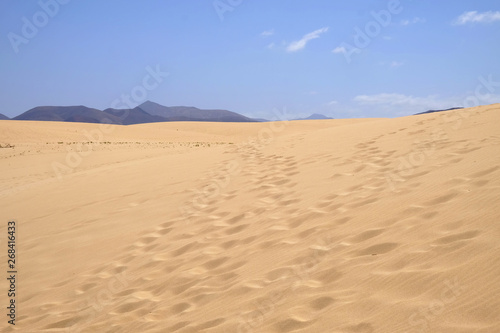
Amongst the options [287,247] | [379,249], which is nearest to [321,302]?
[379,249]

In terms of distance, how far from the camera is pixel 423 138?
872cm

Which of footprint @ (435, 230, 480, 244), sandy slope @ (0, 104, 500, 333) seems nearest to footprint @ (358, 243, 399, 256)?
sandy slope @ (0, 104, 500, 333)

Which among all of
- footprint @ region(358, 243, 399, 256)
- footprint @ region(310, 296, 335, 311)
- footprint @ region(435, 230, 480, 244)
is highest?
footprint @ region(435, 230, 480, 244)

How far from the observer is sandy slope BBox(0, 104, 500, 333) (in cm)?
281

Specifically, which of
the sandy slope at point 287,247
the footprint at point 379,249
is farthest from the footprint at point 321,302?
the footprint at point 379,249

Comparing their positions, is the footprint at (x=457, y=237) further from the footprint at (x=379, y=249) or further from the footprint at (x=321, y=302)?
the footprint at (x=321, y=302)

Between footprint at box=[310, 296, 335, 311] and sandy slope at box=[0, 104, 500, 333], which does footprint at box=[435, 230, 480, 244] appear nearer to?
sandy slope at box=[0, 104, 500, 333]

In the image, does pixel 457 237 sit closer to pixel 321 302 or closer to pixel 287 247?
pixel 321 302

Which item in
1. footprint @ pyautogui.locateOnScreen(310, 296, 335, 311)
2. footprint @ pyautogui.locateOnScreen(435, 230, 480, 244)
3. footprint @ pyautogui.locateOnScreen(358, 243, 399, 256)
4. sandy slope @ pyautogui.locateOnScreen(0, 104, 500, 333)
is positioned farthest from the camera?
footprint @ pyautogui.locateOnScreen(358, 243, 399, 256)

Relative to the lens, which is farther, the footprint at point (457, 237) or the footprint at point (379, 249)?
the footprint at point (379, 249)

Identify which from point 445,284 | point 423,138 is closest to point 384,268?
point 445,284

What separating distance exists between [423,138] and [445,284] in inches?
259

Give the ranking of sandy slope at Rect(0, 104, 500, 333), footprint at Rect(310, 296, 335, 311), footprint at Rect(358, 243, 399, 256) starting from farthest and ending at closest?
footprint at Rect(358, 243, 399, 256), footprint at Rect(310, 296, 335, 311), sandy slope at Rect(0, 104, 500, 333)

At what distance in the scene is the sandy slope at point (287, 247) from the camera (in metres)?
2.81
